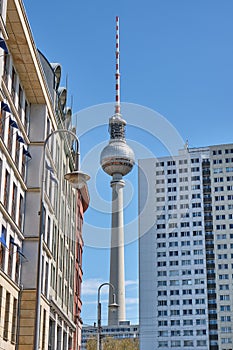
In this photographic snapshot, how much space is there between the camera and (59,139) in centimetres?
5056

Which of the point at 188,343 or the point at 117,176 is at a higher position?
the point at 117,176

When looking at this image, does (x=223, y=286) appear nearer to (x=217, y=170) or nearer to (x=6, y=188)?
(x=217, y=170)

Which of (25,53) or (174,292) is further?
(174,292)

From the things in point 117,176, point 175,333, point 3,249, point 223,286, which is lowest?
point 3,249

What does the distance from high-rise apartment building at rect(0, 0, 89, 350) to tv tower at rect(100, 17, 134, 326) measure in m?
115

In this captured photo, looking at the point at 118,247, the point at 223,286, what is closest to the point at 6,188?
the point at 223,286

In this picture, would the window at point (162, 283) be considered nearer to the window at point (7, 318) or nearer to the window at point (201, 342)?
the window at point (201, 342)

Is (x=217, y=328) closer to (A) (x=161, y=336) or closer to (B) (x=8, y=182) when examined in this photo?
(A) (x=161, y=336)

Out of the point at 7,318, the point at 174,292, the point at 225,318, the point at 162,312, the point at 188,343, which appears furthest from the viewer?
the point at 174,292

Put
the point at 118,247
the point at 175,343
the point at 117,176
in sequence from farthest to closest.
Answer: the point at 117,176 → the point at 118,247 → the point at 175,343

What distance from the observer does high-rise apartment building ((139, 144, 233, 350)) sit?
145 metres

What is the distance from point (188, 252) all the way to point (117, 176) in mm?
35760

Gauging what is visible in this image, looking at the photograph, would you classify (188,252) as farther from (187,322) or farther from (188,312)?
(187,322)

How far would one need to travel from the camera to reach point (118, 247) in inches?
6796
